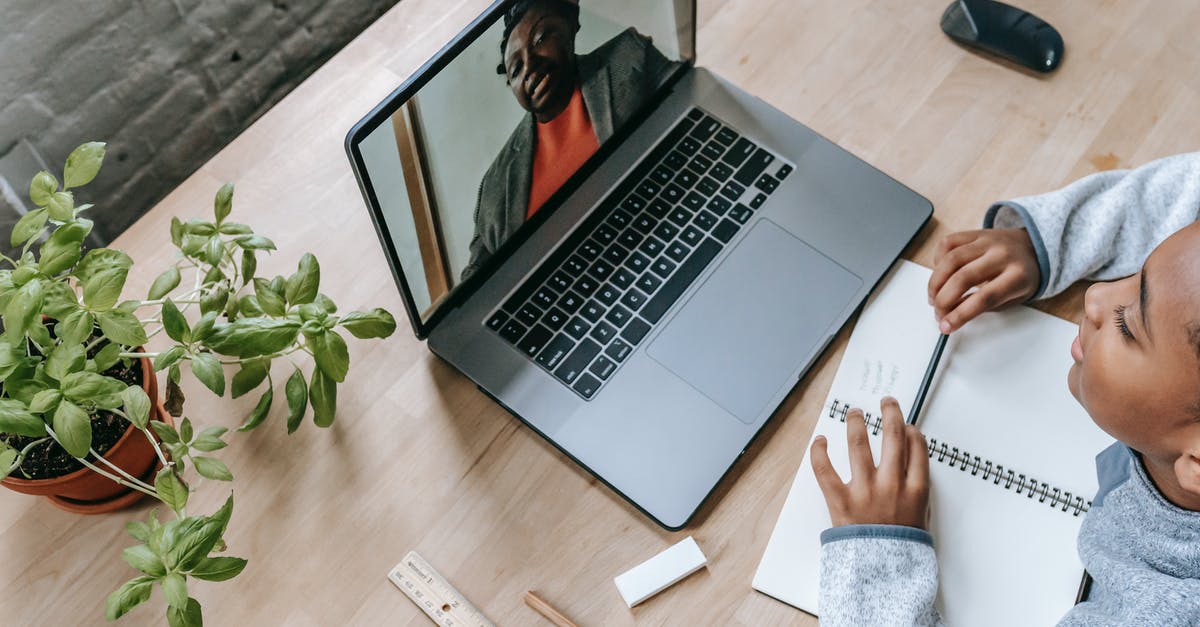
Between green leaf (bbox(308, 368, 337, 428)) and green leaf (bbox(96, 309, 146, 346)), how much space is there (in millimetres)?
120

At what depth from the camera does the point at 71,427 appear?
1.87 feet

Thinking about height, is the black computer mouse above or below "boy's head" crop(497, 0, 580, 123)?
below

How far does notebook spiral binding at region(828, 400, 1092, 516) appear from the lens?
0.73m

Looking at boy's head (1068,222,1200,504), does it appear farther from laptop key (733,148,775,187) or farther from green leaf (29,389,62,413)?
green leaf (29,389,62,413)

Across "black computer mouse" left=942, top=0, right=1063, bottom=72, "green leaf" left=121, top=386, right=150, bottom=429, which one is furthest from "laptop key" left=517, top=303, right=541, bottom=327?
"black computer mouse" left=942, top=0, right=1063, bottom=72

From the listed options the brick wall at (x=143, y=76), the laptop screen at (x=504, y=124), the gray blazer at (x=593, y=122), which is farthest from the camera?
the brick wall at (x=143, y=76)

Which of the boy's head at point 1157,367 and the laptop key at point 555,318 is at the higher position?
the boy's head at point 1157,367

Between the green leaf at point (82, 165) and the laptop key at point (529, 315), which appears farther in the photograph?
the laptop key at point (529, 315)

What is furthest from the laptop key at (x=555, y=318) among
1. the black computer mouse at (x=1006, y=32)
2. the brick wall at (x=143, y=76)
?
the brick wall at (x=143, y=76)

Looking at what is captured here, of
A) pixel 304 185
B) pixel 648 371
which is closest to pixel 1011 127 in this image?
pixel 648 371

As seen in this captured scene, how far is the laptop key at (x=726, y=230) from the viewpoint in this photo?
0.85 meters

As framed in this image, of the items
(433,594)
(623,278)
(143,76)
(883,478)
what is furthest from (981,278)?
(143,76)

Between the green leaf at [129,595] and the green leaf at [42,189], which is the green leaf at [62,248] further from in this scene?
the green leaf at [129,595]

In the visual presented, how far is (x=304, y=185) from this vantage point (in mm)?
916
